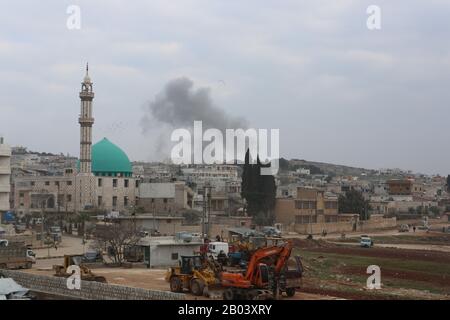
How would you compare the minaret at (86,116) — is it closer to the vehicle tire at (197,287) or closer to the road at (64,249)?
the road at (64,249)

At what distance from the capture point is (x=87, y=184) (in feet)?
248

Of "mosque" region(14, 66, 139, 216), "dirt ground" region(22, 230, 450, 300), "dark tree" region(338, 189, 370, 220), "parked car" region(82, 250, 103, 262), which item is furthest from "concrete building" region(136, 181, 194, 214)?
"parked car" region(82, 250, 103, 262)

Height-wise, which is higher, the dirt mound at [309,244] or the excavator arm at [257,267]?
the excavator arm at [257,267]

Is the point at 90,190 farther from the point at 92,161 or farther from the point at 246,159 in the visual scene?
the point at 246,159

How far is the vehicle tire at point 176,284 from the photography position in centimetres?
2294

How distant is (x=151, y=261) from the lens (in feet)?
106

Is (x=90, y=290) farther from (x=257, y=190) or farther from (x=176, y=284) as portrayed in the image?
(x=257, y=190)

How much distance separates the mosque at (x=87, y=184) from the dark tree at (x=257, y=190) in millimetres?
14045

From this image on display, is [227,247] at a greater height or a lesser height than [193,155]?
lesser

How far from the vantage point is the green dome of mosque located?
78812 millimetres

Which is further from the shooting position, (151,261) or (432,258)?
Result: (432,258)

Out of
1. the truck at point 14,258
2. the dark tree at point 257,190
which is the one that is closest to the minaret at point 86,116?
the dark tree at point 257,190
